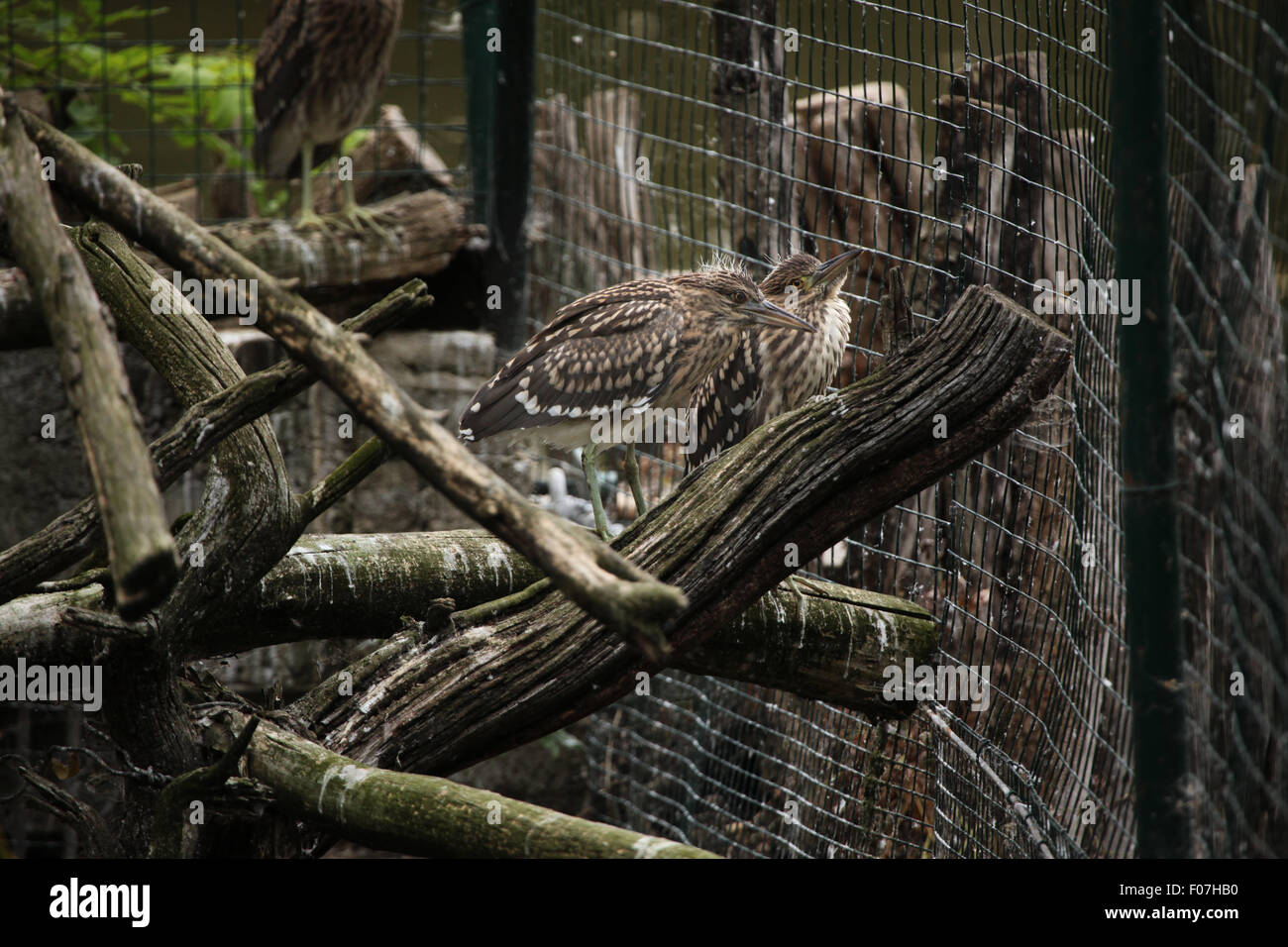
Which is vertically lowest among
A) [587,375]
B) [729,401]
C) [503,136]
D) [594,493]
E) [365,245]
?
[594,493]

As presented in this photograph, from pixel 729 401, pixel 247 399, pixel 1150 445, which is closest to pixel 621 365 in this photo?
pixel 729 401

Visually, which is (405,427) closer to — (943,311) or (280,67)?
(943,311)

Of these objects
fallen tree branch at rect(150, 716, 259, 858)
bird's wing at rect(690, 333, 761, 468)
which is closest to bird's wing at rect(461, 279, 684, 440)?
bird's wing at rect(690, 333, 761, 468)

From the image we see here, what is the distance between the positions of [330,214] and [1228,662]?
479cm

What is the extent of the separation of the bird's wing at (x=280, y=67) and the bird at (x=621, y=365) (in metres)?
2.48

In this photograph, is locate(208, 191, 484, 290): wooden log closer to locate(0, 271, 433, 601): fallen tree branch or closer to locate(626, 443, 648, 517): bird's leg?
locate(626, 443, 648, 517): bird's leg

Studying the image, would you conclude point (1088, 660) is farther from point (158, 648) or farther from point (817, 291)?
point (158, 648)

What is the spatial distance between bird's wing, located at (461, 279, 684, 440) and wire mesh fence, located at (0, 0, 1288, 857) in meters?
0.69

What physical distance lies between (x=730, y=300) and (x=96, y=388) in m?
2.84

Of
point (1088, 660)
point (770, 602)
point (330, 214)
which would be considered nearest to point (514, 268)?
point (330, 214)

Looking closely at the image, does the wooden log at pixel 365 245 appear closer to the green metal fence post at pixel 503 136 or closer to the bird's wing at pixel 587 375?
the green metal fence post at pixel 503 136

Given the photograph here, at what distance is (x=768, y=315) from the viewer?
4.41 metres

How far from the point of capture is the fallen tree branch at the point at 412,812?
2.35 metres

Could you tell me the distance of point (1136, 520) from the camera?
2406 mm
